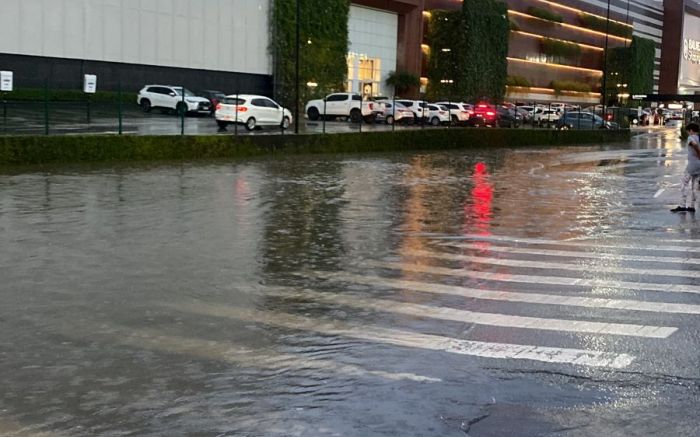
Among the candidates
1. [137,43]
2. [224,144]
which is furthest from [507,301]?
[137,43]

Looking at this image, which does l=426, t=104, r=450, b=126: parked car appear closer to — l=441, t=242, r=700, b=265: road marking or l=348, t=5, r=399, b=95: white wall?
l=348, t=5, r=399, b=95: white wall

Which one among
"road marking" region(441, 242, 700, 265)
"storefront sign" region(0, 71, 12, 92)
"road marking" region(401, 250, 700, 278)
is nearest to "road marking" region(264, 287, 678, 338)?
"road marking" region(401, 250, 700, 278)

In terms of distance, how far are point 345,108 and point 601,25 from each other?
76280mm

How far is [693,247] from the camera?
12.6 meters

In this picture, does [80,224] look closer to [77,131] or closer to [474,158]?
[77,131]

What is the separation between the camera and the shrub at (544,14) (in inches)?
4048

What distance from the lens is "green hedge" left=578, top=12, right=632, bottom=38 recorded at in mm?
116125

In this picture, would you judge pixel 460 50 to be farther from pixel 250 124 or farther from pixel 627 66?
pixel 250 124

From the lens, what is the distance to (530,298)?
8.77 m

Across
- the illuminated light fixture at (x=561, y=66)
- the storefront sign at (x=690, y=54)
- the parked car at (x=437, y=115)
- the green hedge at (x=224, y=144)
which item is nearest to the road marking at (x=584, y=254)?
the green hedge at (x=224, y=144)

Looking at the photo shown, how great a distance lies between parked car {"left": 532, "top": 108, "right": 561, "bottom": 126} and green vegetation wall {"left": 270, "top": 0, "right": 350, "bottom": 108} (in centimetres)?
1500

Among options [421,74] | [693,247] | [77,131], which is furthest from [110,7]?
[693,247]

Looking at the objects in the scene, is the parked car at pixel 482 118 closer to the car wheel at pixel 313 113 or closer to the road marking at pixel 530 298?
the car wheel at pixel 313 113

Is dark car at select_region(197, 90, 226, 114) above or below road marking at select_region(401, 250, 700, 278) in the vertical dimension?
above
